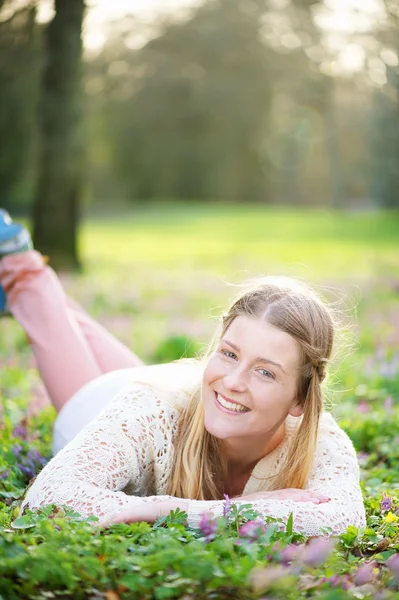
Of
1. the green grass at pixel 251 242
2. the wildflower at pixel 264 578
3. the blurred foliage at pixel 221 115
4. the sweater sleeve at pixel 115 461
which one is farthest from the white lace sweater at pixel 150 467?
the blurred foliage at pixel 221 115

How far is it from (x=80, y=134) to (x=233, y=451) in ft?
31.3

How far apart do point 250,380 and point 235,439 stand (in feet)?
1.03

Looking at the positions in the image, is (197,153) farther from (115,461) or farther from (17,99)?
(115,461)

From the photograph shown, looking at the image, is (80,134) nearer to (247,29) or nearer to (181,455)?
(181,455)

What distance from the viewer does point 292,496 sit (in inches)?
115

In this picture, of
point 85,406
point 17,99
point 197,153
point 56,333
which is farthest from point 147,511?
point 197,153

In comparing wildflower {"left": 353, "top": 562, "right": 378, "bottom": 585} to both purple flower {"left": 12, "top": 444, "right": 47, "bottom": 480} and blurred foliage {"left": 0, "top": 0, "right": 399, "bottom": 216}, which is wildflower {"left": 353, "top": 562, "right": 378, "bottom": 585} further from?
blurred foliage {"left": 0, "top": 0, "right": 399, "bottom": 216}

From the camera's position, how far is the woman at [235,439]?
2.79 m

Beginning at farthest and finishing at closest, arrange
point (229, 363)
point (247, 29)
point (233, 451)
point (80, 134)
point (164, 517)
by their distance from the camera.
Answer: point (247, 29) < point (80, 134) < point (233, 451) < point (229, 363) < point (164, 517)

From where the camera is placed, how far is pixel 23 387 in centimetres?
568

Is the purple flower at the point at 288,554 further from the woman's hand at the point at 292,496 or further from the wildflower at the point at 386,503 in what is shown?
the wildflower at the point at 386,503

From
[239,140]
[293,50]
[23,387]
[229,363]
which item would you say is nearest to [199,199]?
[239,140]

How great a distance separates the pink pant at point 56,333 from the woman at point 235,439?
2.89 feet

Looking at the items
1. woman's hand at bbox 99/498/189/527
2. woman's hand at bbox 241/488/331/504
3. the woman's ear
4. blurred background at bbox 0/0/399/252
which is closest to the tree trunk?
the woman's ear
